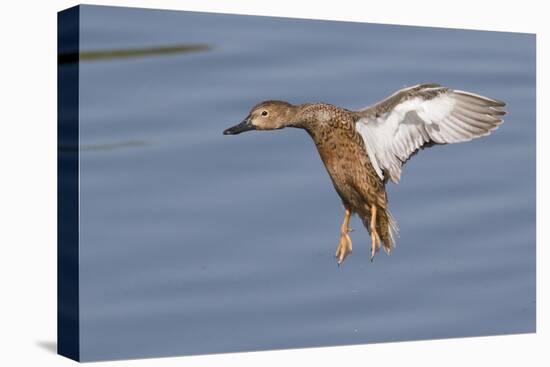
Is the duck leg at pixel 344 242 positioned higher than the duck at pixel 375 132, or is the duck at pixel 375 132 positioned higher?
→ the duck at pixel 375 132

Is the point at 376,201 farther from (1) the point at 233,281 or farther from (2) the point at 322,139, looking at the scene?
(1) the point at 233,281

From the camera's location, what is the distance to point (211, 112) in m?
7.97

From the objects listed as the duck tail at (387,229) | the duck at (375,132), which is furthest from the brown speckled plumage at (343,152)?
the duck tail at (387,229)

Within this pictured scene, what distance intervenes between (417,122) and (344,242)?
0.96 metres

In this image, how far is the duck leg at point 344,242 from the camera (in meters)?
8.38

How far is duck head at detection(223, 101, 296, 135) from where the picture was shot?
26.5 ft

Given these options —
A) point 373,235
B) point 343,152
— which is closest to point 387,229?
point 373,235

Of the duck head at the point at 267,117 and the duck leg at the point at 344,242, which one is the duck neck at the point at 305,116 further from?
the duck leg at the point at 344,242

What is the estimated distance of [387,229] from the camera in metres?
8.54

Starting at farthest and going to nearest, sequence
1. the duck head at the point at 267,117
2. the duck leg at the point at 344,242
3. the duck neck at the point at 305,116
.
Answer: the duck leg at the point at 344,242
the duck neck at the point at 305,116
the duck head at the point at 267,117

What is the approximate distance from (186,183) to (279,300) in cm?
99

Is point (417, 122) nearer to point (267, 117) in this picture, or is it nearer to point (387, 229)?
A: point (387, 229)

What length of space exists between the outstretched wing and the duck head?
0.48 meters

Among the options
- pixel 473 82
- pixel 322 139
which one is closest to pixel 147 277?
pixel 322 139
